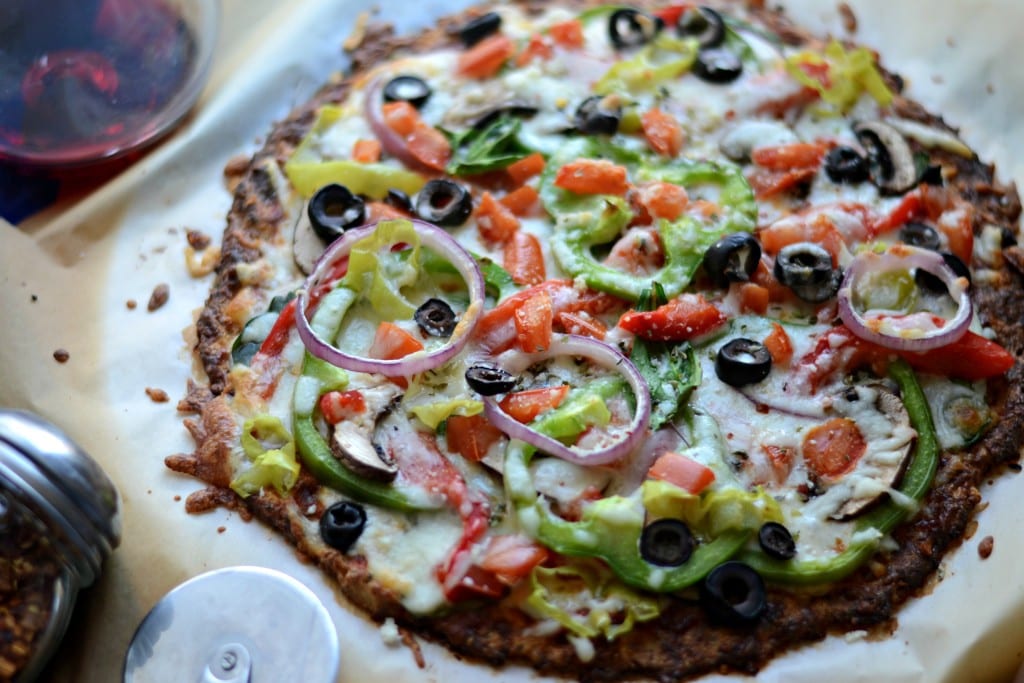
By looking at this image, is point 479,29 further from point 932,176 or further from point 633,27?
point 932,176

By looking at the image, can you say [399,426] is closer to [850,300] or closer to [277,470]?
[277,470]

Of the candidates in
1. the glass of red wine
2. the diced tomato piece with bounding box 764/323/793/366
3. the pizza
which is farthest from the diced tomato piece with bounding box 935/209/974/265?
the glass of red wine

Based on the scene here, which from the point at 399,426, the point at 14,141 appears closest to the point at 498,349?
the point at 399,426

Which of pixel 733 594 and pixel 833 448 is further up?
pixel 833 448

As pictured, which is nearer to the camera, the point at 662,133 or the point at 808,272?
the point at 808,272

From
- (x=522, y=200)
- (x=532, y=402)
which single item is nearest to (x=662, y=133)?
(x=522, y=200)

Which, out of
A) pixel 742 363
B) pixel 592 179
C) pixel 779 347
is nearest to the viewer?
pixel 742 363
